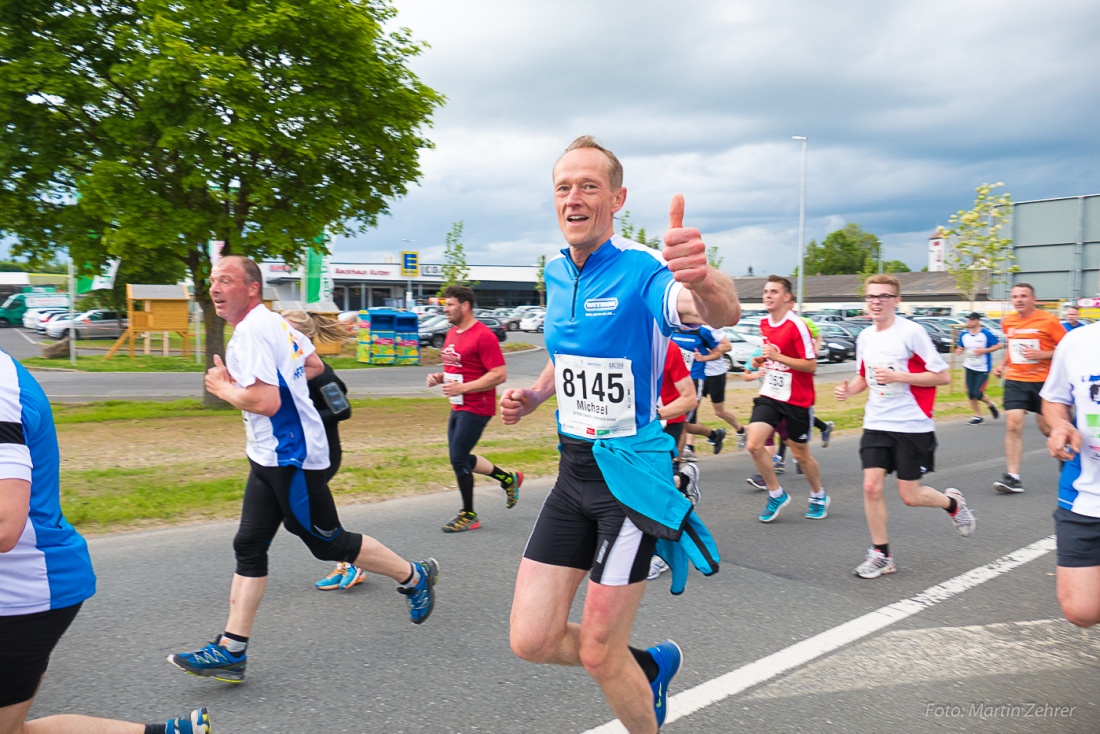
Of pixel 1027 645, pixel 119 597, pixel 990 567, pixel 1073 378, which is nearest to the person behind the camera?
pixel 1073 378

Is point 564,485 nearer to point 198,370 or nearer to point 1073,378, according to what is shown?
point 1073,378

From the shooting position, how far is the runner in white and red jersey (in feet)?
23.8

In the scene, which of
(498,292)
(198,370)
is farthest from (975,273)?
(498,292)

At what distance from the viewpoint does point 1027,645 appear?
4305mm

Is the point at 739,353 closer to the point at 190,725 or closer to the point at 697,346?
the point at 697,346

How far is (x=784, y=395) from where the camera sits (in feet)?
24.1

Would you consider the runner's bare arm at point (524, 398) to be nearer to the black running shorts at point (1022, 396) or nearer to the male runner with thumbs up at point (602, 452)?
the male runner with thumbs up at point (602, 452)

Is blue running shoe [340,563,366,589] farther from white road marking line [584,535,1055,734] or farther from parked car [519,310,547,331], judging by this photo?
parked car [519,310,547,331]

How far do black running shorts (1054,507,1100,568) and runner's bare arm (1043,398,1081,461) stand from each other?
25cm

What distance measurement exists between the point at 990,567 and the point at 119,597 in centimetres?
578

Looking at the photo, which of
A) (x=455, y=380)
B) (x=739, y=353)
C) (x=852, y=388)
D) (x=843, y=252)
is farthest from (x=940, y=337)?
(x=843, y=252)

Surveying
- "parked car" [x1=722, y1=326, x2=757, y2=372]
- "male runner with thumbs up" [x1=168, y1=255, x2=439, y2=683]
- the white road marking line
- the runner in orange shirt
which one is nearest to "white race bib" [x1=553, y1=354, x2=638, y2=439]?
the white road marking line

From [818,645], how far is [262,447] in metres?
3.00

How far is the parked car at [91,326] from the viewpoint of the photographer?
129ft
